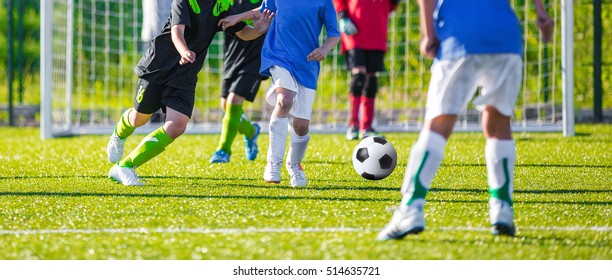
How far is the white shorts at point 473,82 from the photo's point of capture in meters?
4.14

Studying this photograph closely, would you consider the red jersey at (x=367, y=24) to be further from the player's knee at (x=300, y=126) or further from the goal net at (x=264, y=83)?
the player's knee at (x=300, y=126)

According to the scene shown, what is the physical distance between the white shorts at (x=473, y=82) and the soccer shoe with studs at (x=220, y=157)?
3.62m

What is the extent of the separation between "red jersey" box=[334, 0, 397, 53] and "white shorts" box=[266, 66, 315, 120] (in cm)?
344

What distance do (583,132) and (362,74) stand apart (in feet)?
7.68

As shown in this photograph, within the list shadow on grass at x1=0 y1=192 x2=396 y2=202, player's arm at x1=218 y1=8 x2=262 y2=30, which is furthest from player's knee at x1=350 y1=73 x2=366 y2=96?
shadow on grass at x1=0 y1=192 x2=396 y2=202

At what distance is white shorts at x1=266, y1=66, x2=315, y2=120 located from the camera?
6.05 metres

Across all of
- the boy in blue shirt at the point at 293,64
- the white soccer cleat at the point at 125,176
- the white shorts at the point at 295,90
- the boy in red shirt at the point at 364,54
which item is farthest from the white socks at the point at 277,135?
the boy in red shirt at the point at 364,54

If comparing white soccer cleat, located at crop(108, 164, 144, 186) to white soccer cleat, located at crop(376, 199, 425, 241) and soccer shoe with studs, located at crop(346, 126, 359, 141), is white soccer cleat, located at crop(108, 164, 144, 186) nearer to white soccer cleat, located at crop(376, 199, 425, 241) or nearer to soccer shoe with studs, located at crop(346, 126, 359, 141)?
white soccer cleat, located at crop(376, 199, 425, 241)

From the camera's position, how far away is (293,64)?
19.9 ft

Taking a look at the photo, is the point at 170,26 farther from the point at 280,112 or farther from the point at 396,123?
the point at 396,123

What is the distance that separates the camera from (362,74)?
9586 mm

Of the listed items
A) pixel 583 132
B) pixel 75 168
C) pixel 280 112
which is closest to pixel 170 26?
pixel 280 112

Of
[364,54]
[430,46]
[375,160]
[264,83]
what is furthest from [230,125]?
[264,83]

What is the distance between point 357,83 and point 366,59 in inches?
10.4
